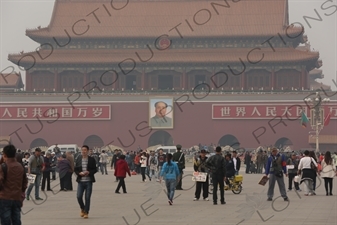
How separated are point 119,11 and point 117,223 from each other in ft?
166

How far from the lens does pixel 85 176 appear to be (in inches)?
640

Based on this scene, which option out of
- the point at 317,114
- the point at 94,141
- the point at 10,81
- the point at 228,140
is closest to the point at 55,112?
the point at 94,141

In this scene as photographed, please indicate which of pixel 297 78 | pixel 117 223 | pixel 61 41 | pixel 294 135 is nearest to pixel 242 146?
pixel 294 135

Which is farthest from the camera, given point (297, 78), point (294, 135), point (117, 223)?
point (297, 78)

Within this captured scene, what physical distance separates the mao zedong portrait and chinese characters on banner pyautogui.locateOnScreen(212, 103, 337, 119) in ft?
9.27

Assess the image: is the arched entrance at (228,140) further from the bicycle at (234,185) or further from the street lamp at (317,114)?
the bicycle at (234,185)

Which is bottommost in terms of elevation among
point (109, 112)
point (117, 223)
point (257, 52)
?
point (117, 223)

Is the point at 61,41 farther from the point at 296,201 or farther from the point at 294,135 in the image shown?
the point at 296,201

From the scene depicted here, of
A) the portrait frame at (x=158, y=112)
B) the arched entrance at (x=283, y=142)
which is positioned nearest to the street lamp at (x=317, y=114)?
the arched entrance at (x=283, y=142)

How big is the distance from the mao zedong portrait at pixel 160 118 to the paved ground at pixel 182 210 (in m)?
32.9

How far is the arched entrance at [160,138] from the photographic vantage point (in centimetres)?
5778

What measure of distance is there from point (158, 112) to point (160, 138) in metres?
1.85

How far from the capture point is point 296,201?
68.0ft

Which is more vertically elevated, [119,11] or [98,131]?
[119,11]
